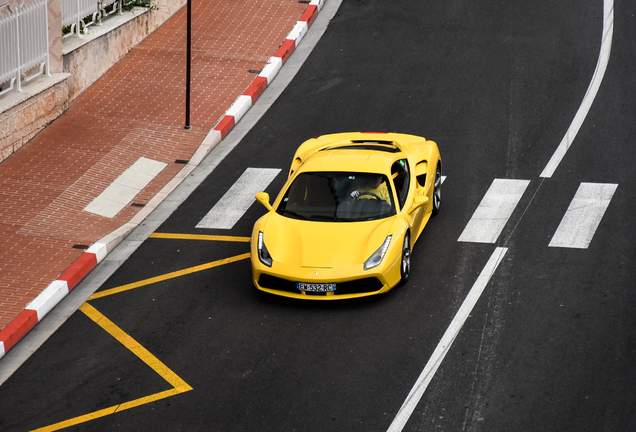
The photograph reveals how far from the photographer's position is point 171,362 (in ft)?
30.0

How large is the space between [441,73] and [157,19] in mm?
6913

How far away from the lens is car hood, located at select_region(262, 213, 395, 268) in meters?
9.91

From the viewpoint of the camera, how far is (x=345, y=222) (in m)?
10.4

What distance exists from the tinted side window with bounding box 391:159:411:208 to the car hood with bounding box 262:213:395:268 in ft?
1.87

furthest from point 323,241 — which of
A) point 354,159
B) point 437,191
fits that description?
point 437,191

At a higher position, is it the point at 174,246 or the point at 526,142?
the point at 526,142

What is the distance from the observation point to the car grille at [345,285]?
9.79m

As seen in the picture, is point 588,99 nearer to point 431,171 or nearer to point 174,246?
point 431,171

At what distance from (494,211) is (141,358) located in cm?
567

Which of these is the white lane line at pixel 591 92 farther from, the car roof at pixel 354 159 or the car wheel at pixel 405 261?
the car wheel at pixel 405 261

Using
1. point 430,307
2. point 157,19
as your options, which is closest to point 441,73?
point 157,19

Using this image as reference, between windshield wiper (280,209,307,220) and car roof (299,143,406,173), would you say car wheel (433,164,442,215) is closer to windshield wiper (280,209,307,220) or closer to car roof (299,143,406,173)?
car roof (299,143,406,173)

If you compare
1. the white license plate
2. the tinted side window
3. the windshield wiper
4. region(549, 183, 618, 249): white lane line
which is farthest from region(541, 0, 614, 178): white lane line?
the white license plate

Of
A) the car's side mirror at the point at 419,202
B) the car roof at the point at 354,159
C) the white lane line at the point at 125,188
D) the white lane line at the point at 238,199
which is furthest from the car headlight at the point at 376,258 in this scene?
the white lane line at the point at 125,188
